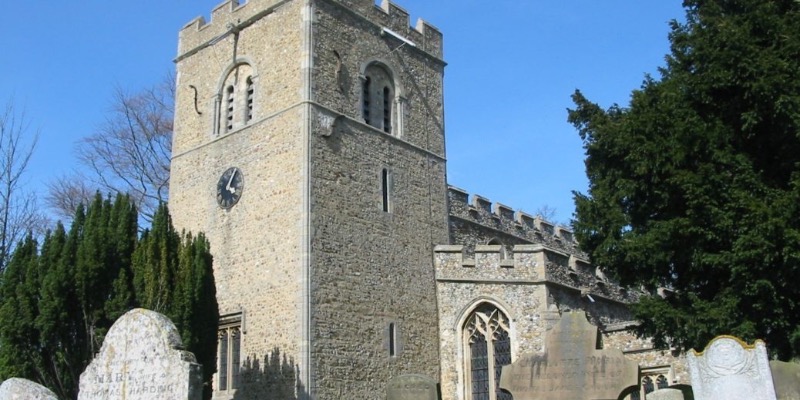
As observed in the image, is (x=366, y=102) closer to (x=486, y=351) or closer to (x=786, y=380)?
(x=486, y=351)

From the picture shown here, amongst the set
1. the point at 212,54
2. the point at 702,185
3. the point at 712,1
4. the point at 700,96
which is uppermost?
the point at 212,54

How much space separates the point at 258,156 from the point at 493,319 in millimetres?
6300

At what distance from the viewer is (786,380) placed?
11.5 m

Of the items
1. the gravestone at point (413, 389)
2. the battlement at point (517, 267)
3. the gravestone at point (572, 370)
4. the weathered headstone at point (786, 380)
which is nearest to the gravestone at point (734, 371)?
the weathered headstone at point (786, 380)

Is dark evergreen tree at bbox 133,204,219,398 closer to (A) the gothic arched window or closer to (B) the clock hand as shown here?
(B) the clock hand

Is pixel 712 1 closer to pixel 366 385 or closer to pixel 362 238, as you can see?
pixel 362 238

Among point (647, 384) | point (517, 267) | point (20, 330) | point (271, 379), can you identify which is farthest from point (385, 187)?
point (20, 330)

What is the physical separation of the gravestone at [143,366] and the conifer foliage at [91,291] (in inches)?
140

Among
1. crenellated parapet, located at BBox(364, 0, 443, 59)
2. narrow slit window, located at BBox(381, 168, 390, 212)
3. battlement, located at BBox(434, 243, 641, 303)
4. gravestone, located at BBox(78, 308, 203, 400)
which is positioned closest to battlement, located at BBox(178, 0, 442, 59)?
crenellated parapet, located at BBox(364, 0, 443, 59)

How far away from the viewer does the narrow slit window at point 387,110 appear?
67.0 ft

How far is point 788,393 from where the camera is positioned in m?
11.4

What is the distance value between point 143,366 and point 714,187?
8555mm

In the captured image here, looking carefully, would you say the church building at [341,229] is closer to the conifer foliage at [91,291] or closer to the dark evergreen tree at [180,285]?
the dark evergreen tree at [180,285]

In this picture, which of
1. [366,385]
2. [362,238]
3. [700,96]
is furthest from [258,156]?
[700,96]
